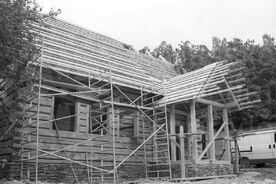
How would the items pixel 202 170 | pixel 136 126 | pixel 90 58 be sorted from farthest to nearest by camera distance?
Answer: pixel 136 126
pixel 90 58
pixel 202 170

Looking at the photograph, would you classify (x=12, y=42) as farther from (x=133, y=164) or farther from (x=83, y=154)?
(x=133, y=164)

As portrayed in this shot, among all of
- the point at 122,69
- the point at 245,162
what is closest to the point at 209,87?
the point at 122,69

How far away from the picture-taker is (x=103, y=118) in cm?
1436

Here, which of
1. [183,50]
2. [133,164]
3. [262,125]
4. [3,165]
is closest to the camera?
[3,165]

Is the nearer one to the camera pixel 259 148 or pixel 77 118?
pixel 77 118

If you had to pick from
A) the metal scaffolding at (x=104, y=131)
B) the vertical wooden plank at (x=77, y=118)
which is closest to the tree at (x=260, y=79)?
the metal scaffolding at (x=104, y=131)

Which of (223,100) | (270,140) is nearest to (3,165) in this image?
(223,100)

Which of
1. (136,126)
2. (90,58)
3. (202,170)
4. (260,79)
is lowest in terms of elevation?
(202,170)

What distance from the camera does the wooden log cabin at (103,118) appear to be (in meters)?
11.1

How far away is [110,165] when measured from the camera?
1326 centimetres

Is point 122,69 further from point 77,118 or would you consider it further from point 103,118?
point 77,118

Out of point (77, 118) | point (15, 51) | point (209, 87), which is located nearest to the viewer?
point (15, 51)

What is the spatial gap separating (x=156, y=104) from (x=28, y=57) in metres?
7.67

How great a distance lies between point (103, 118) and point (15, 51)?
22.9 feet
